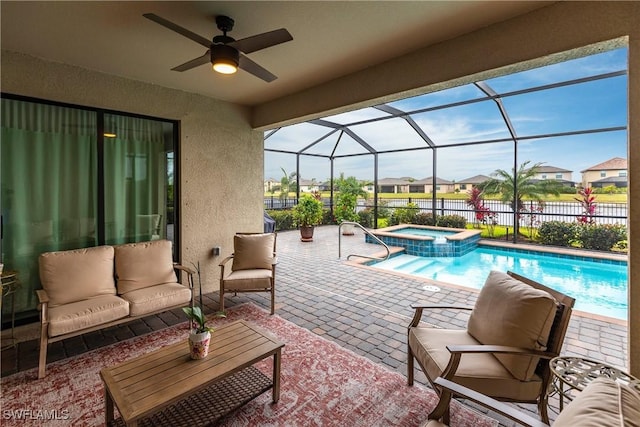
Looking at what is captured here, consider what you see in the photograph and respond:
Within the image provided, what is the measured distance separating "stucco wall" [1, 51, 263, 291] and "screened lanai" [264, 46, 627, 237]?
6.46ft

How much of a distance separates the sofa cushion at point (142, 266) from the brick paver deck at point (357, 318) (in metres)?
0.48

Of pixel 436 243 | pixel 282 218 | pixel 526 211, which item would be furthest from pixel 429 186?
pixel 282 218

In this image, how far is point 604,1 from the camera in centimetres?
202

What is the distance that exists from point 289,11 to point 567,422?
9.13ft

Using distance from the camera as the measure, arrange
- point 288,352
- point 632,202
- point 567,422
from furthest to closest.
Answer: point 288,352 < point 632,202 < point 567,422

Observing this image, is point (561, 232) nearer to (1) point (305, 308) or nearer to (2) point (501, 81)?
(2) point (501, 81)

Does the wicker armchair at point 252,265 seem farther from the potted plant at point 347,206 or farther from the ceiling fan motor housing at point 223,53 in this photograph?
the potted plant at point 347,206

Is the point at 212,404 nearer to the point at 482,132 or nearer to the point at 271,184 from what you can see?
the point at 482,132

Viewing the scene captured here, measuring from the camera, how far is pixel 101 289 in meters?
3.03

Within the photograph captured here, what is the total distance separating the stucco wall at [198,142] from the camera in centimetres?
312

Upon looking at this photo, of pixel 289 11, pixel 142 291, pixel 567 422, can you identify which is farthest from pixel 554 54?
pixel 142 291

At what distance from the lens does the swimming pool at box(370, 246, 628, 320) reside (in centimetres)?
487

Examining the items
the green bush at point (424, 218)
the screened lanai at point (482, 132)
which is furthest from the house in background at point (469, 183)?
the green bush at point (424, 218)

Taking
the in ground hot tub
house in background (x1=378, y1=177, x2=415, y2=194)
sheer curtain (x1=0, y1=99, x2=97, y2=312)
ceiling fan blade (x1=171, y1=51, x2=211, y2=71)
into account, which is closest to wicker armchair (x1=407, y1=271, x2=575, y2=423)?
ceiling fan blade (x1=171, y1=51, x2=211, y2=71)
